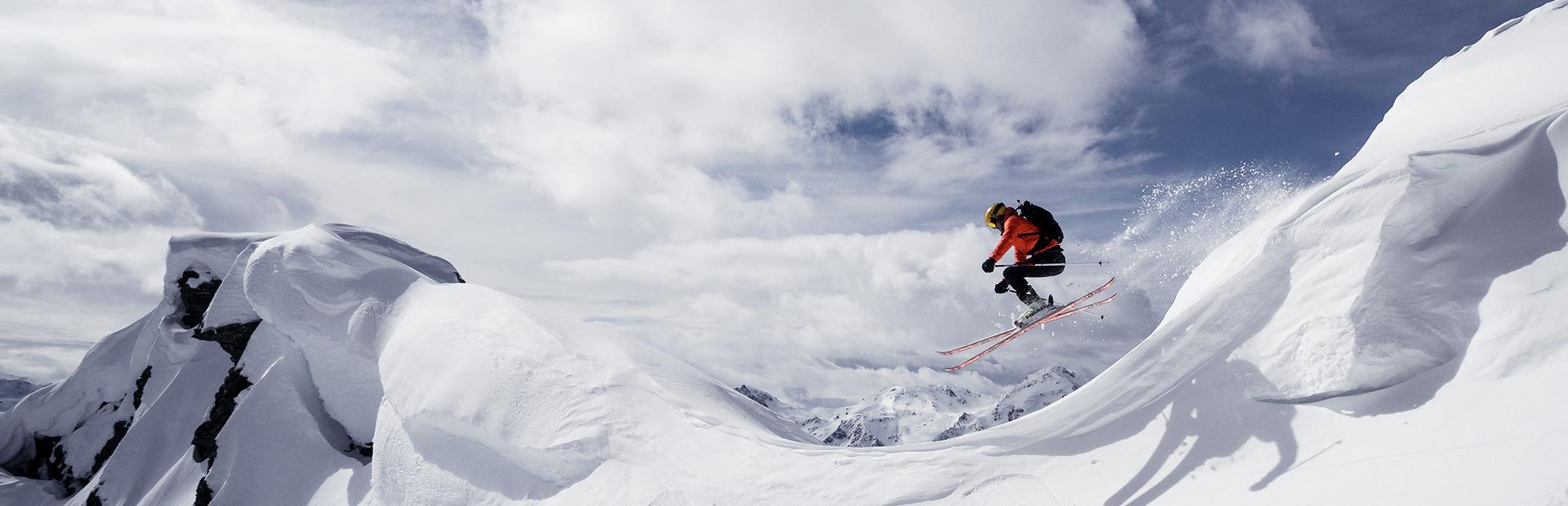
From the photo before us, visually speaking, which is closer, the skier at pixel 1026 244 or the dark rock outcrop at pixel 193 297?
the skier at pixel 1026 244

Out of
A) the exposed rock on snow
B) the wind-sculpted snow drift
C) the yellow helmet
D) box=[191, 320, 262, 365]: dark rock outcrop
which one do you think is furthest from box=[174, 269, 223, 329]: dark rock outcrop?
the yellow helmet

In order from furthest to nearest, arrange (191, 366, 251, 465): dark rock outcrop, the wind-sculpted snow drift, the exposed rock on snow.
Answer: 1. (191, 366, 251, 465): dark rock outcrop
2. the exposed rock on snow
3. the wind-sculpted snow drift

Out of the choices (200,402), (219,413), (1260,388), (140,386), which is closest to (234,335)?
(219,413)

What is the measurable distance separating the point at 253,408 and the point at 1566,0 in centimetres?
4408

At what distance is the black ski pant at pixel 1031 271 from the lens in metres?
15.0

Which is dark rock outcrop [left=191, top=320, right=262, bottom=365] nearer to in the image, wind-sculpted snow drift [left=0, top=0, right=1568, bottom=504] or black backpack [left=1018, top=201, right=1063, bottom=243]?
wind-sculpted snow drift [left=0, top=0, right=1568, bottom=504]

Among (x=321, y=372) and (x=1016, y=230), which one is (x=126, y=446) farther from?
(x=1016, y=230)

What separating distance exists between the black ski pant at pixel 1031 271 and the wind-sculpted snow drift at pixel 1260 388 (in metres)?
2.71

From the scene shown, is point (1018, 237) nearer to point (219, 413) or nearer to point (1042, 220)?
point (1042, 220)

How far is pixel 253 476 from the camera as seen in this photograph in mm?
28750

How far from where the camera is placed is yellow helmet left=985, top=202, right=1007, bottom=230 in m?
14.9

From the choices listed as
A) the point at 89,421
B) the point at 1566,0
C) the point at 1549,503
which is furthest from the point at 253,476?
the point at 1566,0

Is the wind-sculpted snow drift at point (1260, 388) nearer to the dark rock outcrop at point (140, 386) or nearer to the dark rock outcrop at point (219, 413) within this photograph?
the dark rock outcrop at point (219, 413)

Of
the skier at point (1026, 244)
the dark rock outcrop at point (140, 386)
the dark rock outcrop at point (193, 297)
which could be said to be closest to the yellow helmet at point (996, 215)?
the skier at point (1026, 244)
